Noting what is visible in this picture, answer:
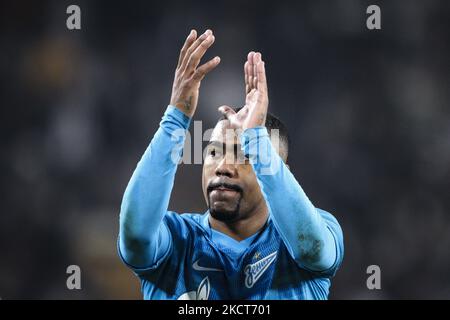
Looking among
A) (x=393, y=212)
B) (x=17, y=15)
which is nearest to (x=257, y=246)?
(x=393, y=212)

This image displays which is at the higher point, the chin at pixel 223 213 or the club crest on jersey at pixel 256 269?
the chin at pixel 223 213

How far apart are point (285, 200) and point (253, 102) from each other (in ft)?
1.37

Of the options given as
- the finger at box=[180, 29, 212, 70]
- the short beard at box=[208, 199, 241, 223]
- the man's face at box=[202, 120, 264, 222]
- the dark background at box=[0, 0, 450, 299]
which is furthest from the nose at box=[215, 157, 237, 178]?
the dark background at box=[0, 0, 450, 299]

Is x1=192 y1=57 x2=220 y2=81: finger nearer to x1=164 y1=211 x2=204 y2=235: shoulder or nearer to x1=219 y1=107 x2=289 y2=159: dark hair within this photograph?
x1=219 y1=107 x2=289 y2=159: dark hair

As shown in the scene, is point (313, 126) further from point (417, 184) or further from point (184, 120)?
point (184, 120)

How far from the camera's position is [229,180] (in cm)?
271

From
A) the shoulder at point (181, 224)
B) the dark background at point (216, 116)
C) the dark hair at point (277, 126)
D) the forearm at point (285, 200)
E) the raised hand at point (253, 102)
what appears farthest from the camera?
the dark background at point (216, 116)

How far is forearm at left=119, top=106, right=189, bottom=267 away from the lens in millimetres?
2469

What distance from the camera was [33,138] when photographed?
4488mm

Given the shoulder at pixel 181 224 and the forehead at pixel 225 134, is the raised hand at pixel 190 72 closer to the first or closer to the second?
the forehead at pixel 225 134

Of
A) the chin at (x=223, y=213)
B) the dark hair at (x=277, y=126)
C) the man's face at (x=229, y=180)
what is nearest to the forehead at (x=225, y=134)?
the man's face at (x=229, y=180)

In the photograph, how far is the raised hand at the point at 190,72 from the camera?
2.53 meters

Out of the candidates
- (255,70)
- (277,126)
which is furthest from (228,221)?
(255,70)
